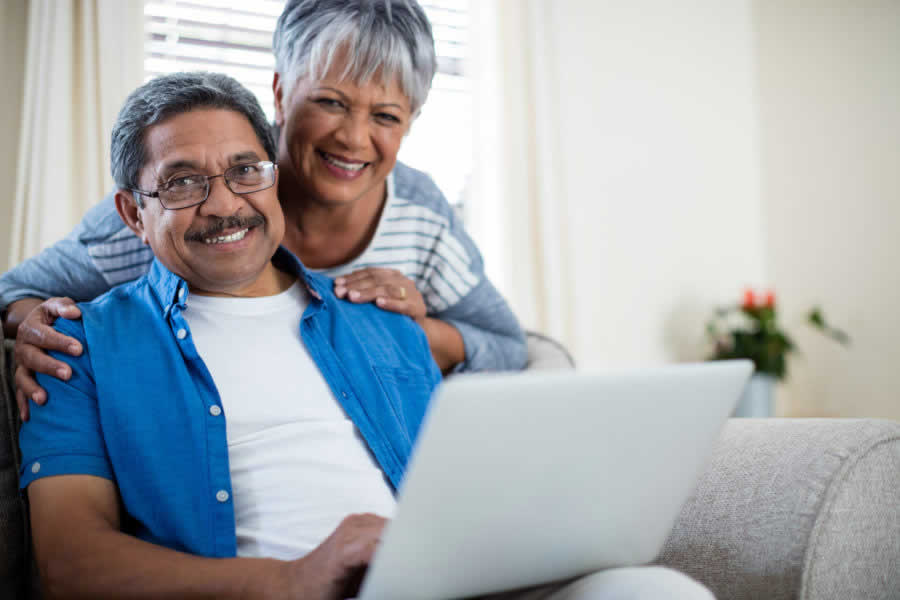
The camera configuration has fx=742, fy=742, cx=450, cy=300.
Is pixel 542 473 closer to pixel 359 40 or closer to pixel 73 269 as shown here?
pixel 359 40

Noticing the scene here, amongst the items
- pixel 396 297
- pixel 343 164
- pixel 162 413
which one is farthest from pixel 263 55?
pixel 162 413

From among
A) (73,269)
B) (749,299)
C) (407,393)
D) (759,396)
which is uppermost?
(73,269)

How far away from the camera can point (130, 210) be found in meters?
1.22

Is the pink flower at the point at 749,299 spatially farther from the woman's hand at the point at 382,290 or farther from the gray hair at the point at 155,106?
the gray hair at the point at 155,106

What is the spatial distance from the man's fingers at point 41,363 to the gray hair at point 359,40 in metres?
0.73

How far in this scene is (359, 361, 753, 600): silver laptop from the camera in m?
0.57

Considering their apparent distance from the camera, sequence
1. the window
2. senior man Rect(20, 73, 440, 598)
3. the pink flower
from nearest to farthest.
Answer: senior man Rect(20, 73, 440, 598)
the window
the pink flower

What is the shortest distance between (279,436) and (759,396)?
3.25 metres

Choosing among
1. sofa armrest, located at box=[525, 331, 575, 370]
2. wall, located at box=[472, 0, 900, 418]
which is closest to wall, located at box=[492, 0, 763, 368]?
wall, located at box=[472, 0, 900, 418]

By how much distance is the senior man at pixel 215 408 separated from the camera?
0.84 metres

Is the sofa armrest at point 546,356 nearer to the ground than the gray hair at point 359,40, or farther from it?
nearer to the ground

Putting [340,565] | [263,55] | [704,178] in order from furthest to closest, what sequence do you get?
1. [704,178]
2. [263,55]
3. [340,565]

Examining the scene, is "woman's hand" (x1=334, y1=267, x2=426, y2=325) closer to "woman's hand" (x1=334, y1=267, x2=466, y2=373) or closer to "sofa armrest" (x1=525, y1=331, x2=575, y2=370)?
"woman's hand" (x1=334, y1=267, x2=466, y2=373)

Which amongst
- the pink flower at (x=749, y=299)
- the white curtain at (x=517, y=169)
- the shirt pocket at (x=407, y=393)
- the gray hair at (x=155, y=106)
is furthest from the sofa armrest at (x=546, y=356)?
the pink flower at (x=749, y=299)
